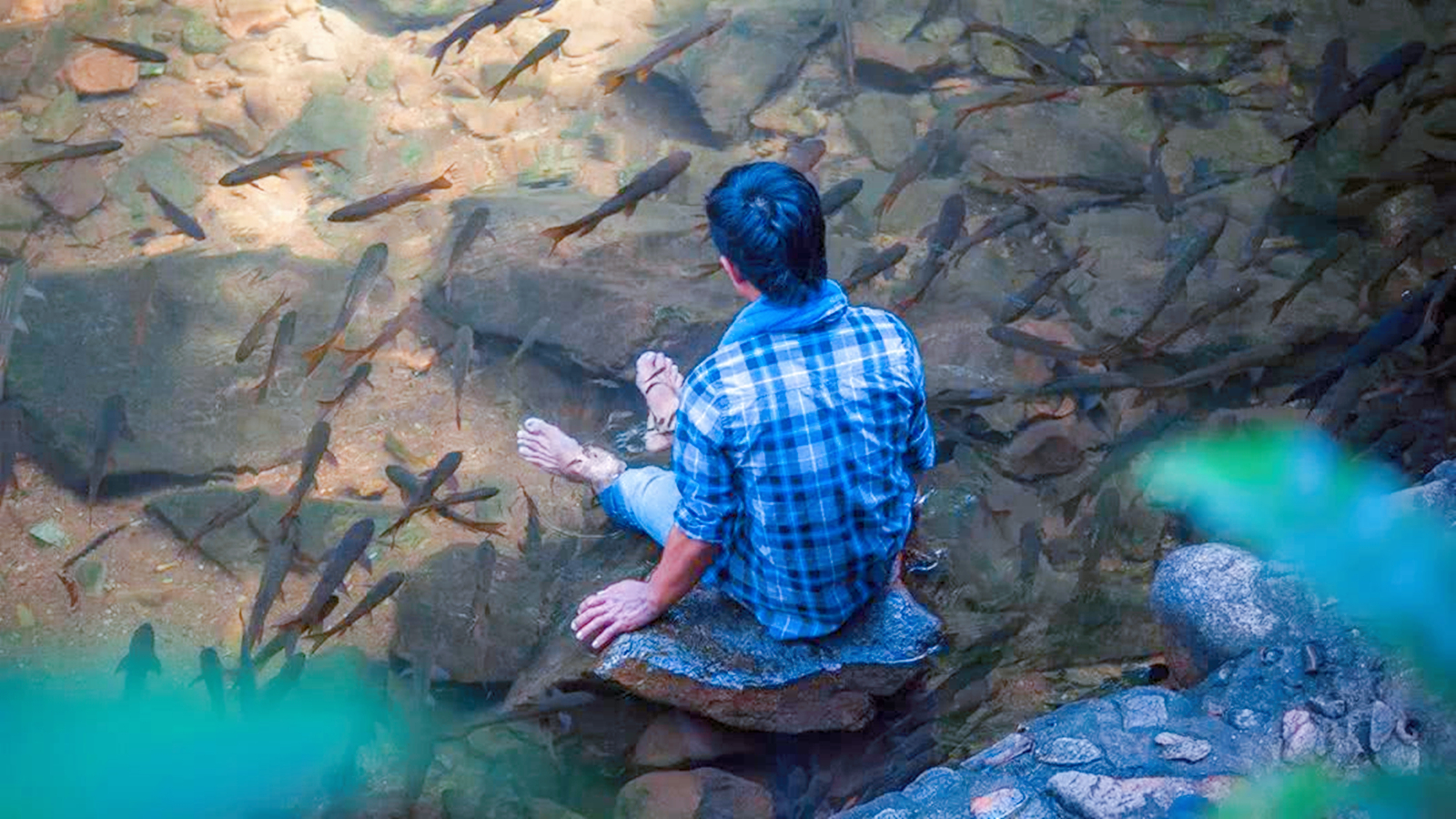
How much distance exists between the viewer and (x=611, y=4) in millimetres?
8328

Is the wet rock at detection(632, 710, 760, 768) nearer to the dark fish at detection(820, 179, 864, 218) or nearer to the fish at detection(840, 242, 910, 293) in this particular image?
the fish at detection(840, 242, 910, 293)

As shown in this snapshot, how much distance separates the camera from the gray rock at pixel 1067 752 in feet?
9.37

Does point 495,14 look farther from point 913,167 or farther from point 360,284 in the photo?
point 913,167

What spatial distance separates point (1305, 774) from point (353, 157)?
6687 millimetres

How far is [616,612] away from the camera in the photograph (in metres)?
3.41

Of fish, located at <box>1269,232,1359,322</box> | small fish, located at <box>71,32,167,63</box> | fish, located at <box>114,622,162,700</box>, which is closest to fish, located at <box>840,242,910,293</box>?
fish, located at <box>1269,232,1359,322</box>

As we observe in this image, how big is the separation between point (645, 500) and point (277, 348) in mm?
2590

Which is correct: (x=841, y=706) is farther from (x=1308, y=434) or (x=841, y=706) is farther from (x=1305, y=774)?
(x=1308, y=434)

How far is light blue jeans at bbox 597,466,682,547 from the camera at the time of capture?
3.73 metres

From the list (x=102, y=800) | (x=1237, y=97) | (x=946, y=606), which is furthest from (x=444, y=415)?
(x=1237, y=97)

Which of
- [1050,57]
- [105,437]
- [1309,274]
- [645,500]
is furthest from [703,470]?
[1050,57]

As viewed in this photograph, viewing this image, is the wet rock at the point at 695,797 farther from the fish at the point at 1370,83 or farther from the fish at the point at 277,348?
the fish at the point at 1370,83

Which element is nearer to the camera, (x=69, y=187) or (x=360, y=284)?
(x=360, y=284)

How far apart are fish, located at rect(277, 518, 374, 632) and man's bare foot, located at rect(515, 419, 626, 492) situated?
0.79m
